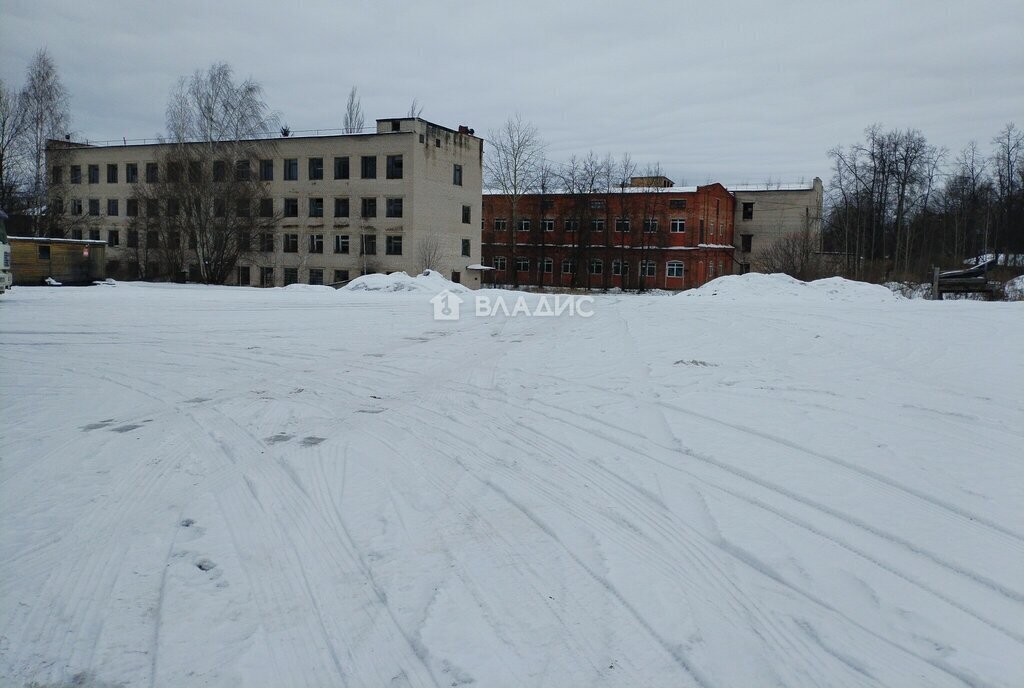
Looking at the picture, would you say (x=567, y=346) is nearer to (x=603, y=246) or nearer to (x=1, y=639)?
(x=1, y=639)

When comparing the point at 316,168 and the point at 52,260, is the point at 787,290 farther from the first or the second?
the point at 316,168

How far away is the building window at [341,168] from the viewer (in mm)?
58594

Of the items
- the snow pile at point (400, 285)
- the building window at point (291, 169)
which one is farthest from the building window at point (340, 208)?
the snow pile at point (400, 285)

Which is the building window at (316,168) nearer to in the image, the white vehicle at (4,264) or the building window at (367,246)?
the building window at (367,246)

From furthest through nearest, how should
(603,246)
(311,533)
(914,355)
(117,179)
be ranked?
(603,246), (117,179), (914,355), (311,533)

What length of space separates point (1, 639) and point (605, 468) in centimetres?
405

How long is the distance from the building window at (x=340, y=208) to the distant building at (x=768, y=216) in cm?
4029

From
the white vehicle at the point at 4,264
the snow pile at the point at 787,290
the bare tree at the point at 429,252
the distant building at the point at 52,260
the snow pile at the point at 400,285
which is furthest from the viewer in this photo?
the bare tree at the point at 429,252

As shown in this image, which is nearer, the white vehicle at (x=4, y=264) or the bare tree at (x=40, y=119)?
the white vehicle at (x=4, y=264)

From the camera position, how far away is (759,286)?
35.8 meters

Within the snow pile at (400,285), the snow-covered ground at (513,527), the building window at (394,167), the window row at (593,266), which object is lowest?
the snow-covered ground at (513,527)

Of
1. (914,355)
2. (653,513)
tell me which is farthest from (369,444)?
(914,355)

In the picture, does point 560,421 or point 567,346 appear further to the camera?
point 567,346

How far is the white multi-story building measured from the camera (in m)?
56.9
